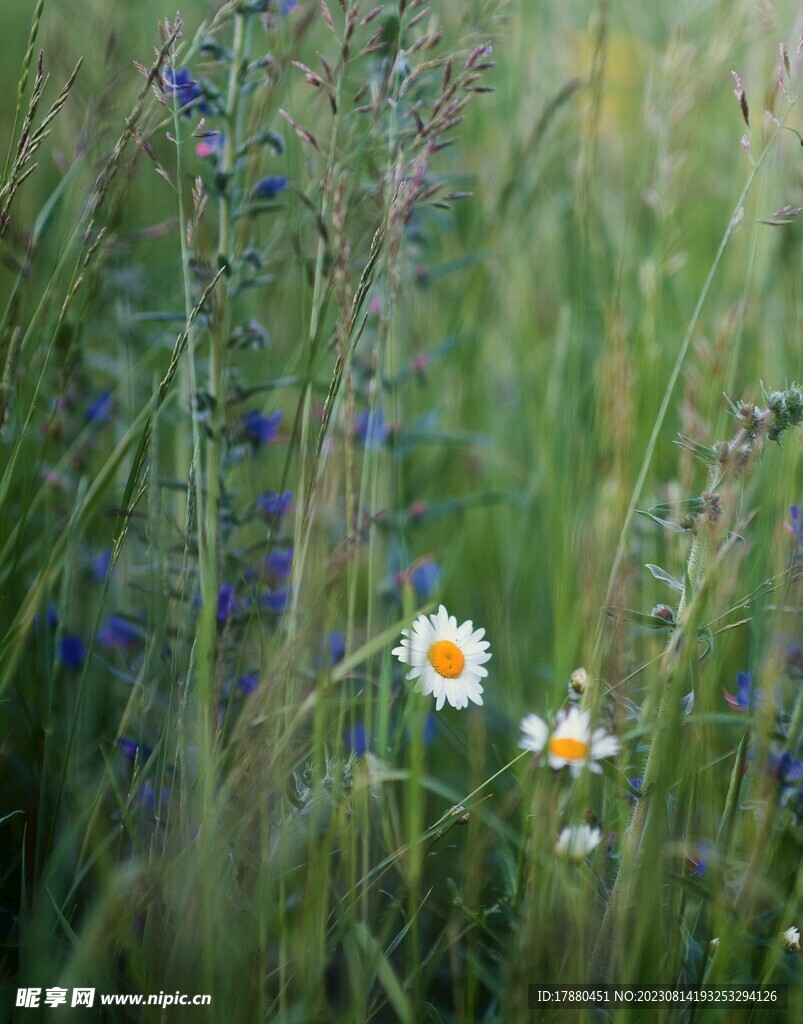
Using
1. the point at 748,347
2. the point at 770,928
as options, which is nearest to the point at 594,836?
the point at 770,928

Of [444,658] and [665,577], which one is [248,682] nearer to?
[444,658]

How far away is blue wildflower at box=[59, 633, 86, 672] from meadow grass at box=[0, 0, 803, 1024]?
0.02 metres

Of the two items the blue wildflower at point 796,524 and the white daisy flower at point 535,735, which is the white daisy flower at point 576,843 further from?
the blue wildflower at point 796,524

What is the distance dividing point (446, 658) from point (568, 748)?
0.54 ft

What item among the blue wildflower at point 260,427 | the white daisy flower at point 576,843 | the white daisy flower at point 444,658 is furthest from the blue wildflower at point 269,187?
the white daisy flower at point 576,843

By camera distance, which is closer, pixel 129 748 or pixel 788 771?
pixel 788 771

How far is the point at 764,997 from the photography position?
2.94 ft

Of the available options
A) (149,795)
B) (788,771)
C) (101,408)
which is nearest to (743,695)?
(788,771)

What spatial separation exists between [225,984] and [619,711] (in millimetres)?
416

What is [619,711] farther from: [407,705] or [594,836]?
[407,705]

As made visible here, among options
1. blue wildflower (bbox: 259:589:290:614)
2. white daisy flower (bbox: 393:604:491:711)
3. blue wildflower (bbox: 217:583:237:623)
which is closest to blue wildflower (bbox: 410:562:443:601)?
blue wildflower (bbox: 259:589:290:614)

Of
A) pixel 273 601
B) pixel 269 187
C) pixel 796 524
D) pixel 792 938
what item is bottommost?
pixel 792 938

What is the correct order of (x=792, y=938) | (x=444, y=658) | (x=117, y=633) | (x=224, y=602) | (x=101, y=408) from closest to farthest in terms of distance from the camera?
1. (x=792, y=938)
2. (x=444, y=658)
3. (x=224, y=602)
4. (x=117, y=633)
5. (x=101, y=408)

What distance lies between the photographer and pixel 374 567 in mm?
1148
